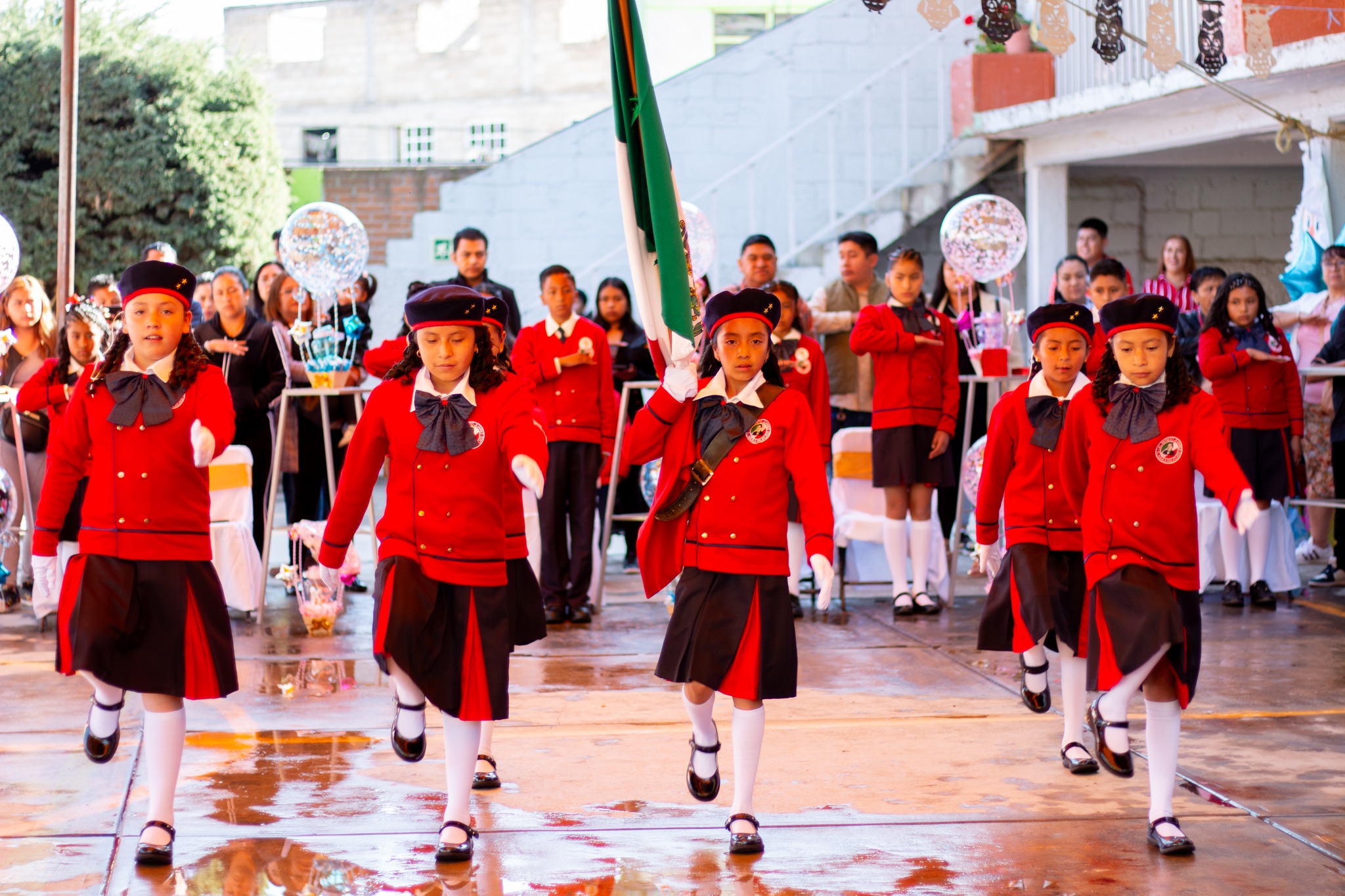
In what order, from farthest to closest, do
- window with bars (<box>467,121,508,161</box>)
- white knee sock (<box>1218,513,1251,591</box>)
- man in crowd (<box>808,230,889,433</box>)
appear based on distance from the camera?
window with bars (<box>467,121,508,161</box>), man in crowd (<box>808,230,889,433</box>), white knee sock (<box>1218,513,1251,591</box>)

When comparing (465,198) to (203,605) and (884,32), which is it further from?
(203,605)

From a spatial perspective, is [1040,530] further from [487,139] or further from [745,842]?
[487,139]

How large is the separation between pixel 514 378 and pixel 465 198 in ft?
28.8

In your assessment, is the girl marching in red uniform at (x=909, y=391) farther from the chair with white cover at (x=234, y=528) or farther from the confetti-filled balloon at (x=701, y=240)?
the chair with white cover at (x=234, y=528)

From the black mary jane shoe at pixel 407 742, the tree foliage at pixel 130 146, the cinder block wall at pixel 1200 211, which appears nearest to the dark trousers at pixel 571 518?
the black mary jane shoe at pixel 407 742

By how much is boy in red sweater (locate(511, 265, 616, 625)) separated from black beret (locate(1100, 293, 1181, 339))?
3.39 m

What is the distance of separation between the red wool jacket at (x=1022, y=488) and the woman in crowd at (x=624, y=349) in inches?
134

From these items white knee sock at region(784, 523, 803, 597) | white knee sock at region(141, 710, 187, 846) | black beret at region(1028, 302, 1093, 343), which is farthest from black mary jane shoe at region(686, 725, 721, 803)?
white knee sock at region(784, 523, 803, 597)

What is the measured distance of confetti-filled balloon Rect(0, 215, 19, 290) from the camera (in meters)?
6.70

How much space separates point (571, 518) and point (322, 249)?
5.63ft

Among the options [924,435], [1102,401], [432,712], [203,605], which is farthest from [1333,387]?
[203,605]

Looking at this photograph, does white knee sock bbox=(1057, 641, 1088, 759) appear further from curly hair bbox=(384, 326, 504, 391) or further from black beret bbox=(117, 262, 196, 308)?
black beret bbox=(117, 262, 196, 308)

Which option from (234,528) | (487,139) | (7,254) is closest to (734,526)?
(234,528)

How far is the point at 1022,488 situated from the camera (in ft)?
16.2
